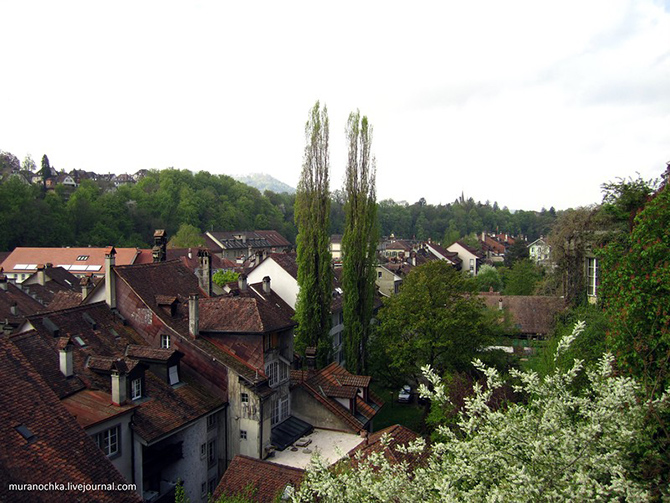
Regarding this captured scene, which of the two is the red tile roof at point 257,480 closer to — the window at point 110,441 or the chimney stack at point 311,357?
the window at point 110,441

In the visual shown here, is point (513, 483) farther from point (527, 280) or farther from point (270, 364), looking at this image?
point (527, 280)

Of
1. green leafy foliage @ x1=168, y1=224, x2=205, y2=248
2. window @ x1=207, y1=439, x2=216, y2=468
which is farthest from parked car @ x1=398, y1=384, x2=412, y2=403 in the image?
green leafy foliage @ x1=168, y1=224, x2=205, y2=248

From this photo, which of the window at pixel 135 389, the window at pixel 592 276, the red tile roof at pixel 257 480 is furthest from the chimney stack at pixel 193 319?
the window at pixel 592 276

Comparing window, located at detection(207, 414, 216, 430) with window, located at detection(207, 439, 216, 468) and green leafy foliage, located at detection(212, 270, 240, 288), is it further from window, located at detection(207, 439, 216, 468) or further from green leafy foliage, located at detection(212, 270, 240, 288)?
green leafy foliage, located at detection(212, 270, 240, 288)

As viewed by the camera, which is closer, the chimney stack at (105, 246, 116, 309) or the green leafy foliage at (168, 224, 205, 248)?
the chimney stack at (105, 246, 116, 309)

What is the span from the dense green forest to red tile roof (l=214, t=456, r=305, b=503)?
56.6 metres

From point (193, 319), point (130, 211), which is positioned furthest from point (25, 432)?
Result: point (130, 211)

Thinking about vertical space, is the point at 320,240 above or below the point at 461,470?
above

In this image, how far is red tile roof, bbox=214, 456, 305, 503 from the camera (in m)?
16.3

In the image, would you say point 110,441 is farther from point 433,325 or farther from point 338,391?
point 433,325

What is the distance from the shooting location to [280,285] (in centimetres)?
4009

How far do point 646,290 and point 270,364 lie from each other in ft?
53.8

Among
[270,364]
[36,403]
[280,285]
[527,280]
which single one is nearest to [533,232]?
[527,280]

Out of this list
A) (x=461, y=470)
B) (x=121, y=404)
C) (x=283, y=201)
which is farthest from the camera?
(x=283, y=201)
